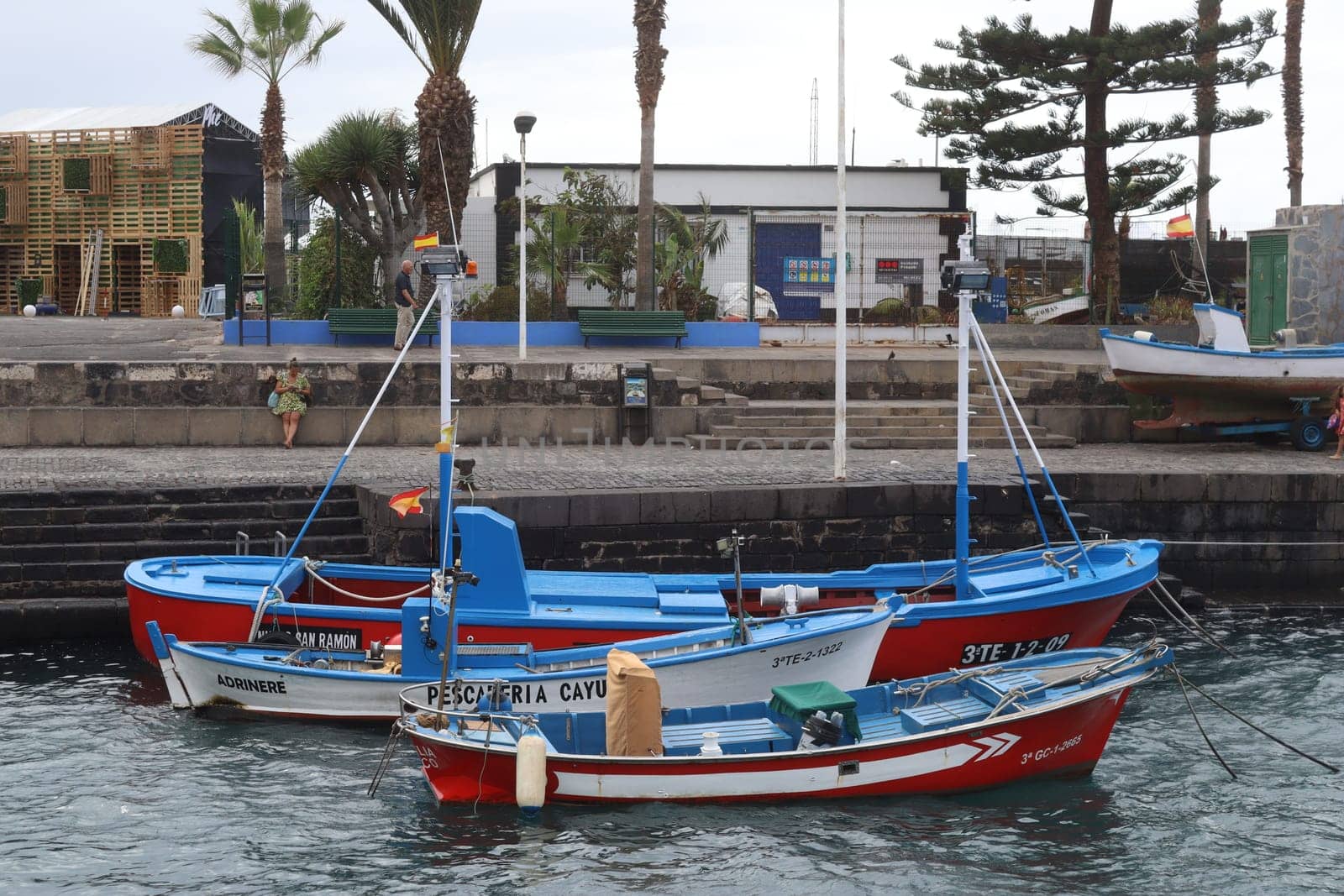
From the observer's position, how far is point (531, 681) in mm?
11031

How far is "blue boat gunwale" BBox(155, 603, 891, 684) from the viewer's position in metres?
11.1

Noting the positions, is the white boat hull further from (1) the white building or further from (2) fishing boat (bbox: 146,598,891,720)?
(1) the white building

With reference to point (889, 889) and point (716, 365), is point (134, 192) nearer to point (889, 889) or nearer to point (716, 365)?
point (716, 365)

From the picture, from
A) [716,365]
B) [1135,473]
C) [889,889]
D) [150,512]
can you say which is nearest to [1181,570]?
[1135,473]

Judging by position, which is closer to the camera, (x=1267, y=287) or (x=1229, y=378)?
(x=1229, y=378)

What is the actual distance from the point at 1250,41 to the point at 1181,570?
559 inches

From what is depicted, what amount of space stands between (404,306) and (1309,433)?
44.3ft

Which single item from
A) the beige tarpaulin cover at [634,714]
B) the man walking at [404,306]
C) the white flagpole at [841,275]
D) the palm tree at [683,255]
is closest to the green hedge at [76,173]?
the palm tree at [683,255]

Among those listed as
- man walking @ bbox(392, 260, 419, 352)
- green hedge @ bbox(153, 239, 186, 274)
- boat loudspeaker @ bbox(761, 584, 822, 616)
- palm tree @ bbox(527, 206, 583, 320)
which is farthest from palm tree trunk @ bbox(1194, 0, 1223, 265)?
green hedge @ bbox(153, 239, 186, 274)

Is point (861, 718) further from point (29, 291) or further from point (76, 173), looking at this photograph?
point (29, 291)

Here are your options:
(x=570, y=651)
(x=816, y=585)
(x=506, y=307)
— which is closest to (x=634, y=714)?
(x=570, y=651)

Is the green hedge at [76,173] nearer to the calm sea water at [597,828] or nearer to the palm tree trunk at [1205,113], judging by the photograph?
the palm tree trunk at [1205,113]

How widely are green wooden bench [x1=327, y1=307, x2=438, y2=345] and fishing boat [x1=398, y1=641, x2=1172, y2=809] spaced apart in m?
15.3

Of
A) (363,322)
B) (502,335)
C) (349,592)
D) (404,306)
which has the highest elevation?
(404,306)
